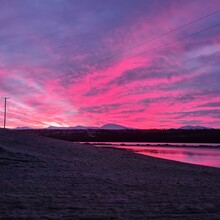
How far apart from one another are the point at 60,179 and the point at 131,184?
2.66m

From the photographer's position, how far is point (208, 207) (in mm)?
9508

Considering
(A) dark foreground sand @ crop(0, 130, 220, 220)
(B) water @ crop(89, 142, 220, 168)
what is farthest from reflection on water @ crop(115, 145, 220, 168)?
(A) dark foreground sand @ crop(0, 130, 220, 220)

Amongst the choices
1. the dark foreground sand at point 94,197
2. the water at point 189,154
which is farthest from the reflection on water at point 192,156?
the dark foreground sand at point 94,197

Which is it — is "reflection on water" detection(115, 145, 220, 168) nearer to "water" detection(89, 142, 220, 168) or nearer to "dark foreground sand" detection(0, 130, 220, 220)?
"water" detection(89, 142, 220, 168)

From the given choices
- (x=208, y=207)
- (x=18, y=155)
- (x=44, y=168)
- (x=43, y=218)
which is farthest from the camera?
(x=18, y=155)

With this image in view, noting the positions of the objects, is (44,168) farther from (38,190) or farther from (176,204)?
(176,204)

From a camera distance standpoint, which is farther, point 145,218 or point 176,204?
point 176,204

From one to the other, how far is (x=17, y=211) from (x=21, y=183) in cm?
392

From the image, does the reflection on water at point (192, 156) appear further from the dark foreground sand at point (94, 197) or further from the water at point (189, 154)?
the dark foreground sand at point (94, 197)

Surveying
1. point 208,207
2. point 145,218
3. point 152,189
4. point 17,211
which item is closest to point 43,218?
point 17,211

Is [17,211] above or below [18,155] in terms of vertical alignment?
below

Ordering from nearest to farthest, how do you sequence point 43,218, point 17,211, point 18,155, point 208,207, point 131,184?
point 43,218 < point 17,211 < point 208,207 < point 131,184 < point 18,155

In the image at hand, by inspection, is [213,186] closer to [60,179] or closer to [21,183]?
[60,179]

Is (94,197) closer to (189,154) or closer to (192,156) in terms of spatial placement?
(192,156)
